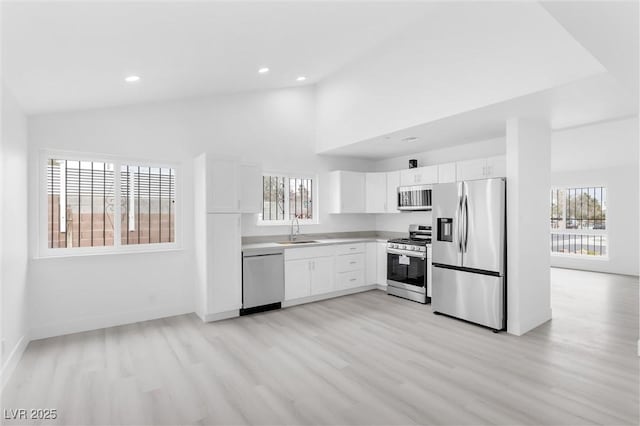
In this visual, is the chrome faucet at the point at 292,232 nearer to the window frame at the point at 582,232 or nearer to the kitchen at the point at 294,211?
the kitchen at the point at 294,211

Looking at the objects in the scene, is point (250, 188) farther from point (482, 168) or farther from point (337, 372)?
point (482, 168)

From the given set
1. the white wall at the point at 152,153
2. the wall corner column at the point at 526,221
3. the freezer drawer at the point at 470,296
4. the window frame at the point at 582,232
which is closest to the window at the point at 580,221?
the window frame at the point at 582,232

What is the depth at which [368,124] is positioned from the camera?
494 centimetres

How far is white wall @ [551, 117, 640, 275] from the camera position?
6.82 meters

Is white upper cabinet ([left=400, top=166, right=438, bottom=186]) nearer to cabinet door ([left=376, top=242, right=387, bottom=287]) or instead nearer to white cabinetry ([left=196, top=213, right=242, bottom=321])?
cabinet door ([left=376, top=242, right=387, bottom=287])

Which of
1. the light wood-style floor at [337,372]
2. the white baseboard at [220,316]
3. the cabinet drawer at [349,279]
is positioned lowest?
the light wood-style floor at [337,372]

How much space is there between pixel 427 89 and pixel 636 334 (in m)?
3.65

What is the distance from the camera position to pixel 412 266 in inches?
207

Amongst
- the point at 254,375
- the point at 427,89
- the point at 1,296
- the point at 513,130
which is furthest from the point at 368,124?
the point at 1,296

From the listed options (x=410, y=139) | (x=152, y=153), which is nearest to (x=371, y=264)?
(x=410, y=139)

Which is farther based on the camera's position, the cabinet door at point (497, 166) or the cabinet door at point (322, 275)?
the cabinet door at point (322, 275)

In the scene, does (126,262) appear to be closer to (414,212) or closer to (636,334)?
(414,212)

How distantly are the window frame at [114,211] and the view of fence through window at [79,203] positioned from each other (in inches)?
1.9

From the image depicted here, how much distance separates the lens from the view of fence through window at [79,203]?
391 cm
